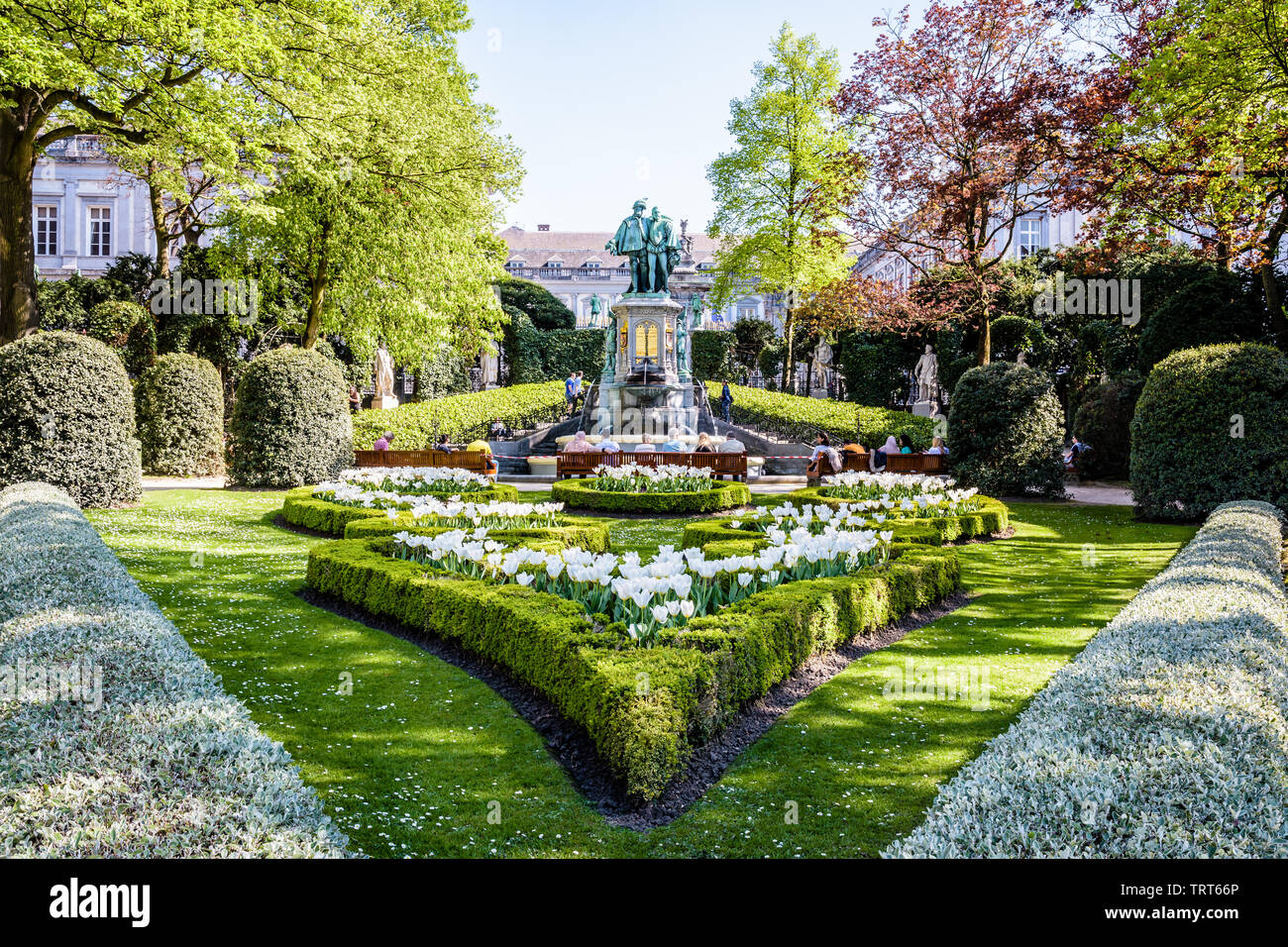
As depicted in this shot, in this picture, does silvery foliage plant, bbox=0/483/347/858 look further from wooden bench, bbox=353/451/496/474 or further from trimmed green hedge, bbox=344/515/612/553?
wooden bench, bbox=353/451/496/474

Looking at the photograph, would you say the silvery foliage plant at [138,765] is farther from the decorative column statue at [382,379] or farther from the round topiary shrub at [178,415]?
the decorative column statue at [382,379]

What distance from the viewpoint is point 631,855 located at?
11.1 ft

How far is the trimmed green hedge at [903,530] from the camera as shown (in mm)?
8164

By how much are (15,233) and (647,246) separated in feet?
52.9

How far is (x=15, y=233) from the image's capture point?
14102mm

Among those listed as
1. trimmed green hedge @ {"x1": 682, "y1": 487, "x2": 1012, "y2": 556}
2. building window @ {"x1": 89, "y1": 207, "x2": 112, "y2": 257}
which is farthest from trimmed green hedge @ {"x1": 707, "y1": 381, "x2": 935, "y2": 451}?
building window @ {"x1": 89, "y1": 207, "x2": 112, "y2": 257}

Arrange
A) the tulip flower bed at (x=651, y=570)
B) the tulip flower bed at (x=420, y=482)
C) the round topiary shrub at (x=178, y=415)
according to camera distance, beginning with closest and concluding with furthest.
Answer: the tulip flower bed at (x=651, y=570) → the tulip flower bed at (x=420, y=482) → the round topiary shrub at (x=178, y=415)

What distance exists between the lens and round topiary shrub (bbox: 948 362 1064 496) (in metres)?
15.2

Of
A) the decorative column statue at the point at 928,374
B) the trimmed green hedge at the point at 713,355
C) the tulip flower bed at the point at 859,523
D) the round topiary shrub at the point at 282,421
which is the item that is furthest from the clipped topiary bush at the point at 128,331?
the trimmed green hedge at the point at 713,355

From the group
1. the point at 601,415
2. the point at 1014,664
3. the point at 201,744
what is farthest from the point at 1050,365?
the point at 201,744

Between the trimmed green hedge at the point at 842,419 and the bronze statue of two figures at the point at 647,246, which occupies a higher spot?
the bronze statue of two figures at the point at 647,246

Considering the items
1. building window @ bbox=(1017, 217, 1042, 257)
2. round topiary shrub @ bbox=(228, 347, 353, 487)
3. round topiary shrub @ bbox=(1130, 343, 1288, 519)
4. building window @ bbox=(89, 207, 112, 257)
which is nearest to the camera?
round topiary shrub @ bbox=(1130, 343, 1288, 519)

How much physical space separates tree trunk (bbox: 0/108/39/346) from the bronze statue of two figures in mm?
15083

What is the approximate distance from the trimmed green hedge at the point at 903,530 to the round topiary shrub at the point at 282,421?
31.5 feet
